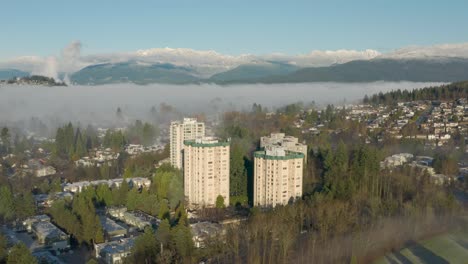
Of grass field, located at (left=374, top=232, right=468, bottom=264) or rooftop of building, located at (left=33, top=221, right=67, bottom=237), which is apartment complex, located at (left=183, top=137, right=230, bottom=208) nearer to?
rooftop of building, located at (left=33, top=221, right=67, bottom=237)

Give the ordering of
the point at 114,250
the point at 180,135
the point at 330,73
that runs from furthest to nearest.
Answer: the point at 330,73 → the point at 180,135 → the point at 114,250

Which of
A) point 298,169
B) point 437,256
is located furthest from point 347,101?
point 437,256

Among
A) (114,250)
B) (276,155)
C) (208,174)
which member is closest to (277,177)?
(276,155)

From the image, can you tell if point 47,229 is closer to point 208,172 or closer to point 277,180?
point 208,172

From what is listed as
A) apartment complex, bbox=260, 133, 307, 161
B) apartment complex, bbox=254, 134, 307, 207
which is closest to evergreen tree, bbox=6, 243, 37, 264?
apartment complex, bbox=254, 134, 307, 207

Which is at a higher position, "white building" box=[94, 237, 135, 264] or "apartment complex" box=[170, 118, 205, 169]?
"apartment complex" box=[170, 118, 205, 169]

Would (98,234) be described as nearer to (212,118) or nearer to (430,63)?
(212,118)
